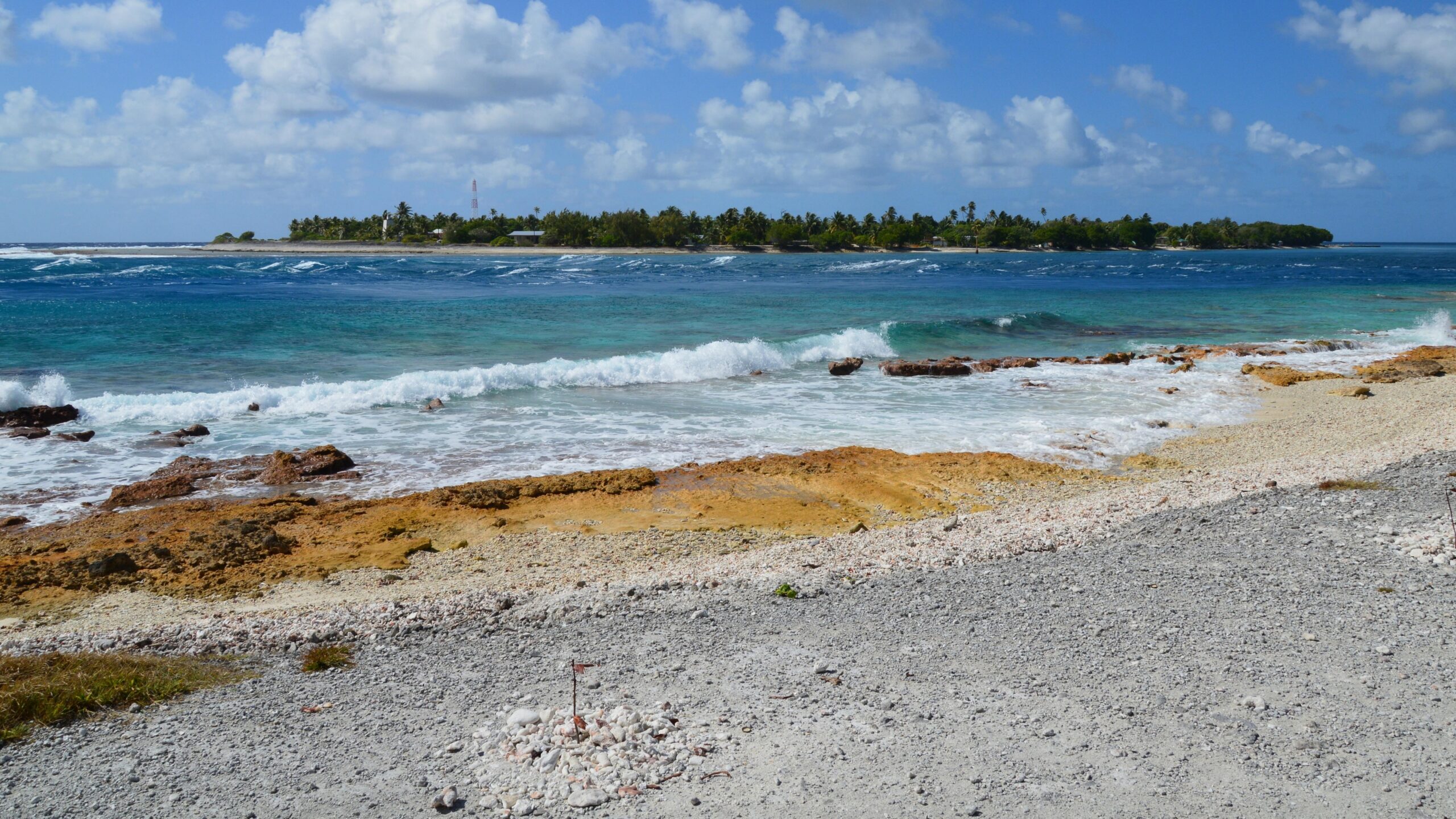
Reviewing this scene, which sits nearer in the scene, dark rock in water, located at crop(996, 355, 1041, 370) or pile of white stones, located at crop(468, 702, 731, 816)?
pile of white stones, located at crop(468, 702, 731, 816)

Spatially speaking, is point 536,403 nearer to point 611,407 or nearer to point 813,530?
point 611,407

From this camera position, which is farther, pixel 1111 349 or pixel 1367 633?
pixel 1111 349

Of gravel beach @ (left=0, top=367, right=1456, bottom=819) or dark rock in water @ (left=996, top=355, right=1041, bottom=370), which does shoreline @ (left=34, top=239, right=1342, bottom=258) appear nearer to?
dark rock in water @ (left=996, top=355, right=1041, bottom=370)

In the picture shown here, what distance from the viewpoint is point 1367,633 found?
5.82 meters

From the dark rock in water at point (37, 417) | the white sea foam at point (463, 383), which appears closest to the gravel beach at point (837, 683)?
the dark rock in water at point (37, 417)

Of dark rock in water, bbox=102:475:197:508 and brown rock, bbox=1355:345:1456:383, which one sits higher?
brown rock, bbox=1355:345:1456:383

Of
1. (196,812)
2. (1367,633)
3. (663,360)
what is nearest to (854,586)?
(1367,633)

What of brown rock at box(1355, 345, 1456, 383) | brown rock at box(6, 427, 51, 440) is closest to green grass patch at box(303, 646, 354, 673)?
brown rock at box(6, 427, 51, 440)

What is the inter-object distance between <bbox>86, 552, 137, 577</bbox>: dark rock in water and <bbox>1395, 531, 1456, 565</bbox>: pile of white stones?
11.1 meters

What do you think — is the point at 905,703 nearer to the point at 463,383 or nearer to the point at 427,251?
the point at 463,383

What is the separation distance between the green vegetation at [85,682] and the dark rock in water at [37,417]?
424 inches

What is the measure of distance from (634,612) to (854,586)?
5.76 ft

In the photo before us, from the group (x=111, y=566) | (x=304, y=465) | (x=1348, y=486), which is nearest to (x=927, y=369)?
(x=1348, y=486)

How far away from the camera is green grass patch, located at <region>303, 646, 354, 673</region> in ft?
18.9
